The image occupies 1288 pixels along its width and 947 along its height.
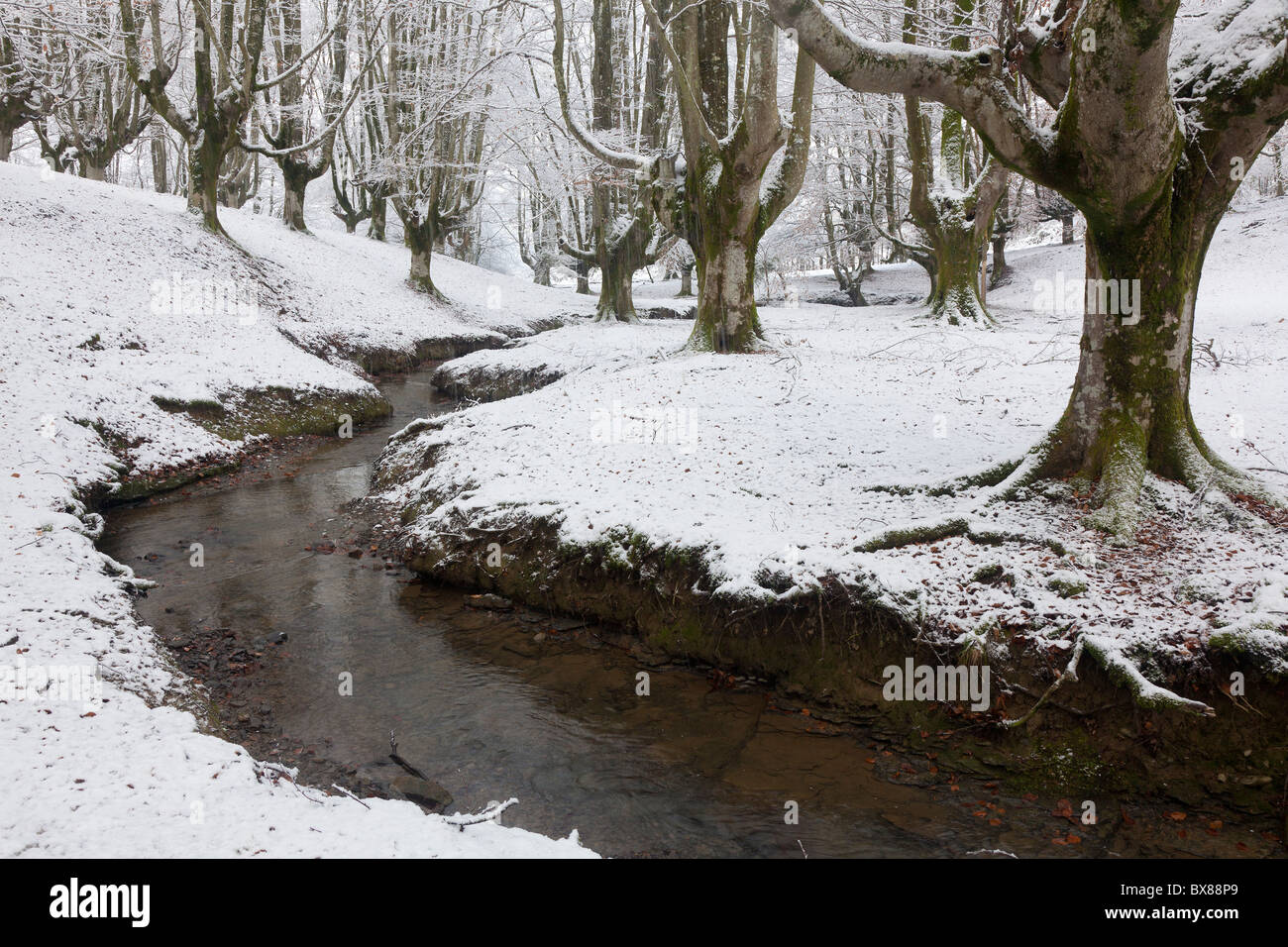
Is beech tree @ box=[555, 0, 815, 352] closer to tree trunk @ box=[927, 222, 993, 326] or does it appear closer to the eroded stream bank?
tree trunk @ box=[927, 222, 993, 326]

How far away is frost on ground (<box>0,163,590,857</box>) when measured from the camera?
322cm

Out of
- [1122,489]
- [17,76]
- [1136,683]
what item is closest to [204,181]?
[17,76]

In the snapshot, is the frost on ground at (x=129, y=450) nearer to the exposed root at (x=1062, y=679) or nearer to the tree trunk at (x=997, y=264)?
the exposed root at (x=1062, y=679)

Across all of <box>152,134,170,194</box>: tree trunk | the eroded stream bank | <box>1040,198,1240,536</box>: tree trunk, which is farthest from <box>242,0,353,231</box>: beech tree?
<box>1040,198,1240,536</box>: tree trunk

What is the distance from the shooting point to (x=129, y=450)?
9.97 metres

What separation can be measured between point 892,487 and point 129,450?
32.2ft

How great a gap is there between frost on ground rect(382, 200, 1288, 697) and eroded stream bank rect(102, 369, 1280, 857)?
2.72 feet

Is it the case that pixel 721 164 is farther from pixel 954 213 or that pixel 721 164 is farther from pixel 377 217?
pixel 377 217

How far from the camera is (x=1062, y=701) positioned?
4.48 metres

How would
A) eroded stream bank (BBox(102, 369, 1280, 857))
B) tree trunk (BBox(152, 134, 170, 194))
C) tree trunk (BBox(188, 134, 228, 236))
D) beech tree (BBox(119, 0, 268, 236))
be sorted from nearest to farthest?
eroded stream bank (BBox(102, 369, 1280, 857)), beech tree (BBox(119, 0, 268, 236)), tree trunk (BBox(188, 134, 228, 236)), tree trunk (BBox(152, 134, 170, 194))

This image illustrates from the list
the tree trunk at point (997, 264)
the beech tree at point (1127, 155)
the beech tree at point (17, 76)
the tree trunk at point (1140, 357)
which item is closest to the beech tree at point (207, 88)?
the beech tree at point (17, 76)
